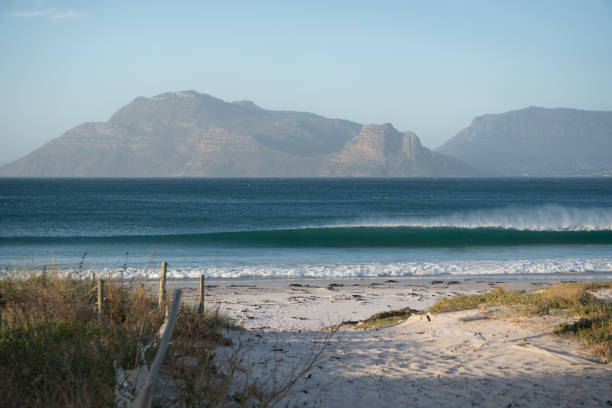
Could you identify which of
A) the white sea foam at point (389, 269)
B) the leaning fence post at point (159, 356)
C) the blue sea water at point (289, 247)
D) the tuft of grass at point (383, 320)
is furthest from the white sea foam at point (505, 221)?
the leaning fence post at point (159, 356)

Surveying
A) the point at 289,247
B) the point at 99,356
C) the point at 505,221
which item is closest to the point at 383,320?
the point at 99,356

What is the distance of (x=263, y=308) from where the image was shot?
13.2 m

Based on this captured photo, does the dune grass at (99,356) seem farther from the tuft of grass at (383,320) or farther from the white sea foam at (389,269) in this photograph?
the white sea foam at (389,269)

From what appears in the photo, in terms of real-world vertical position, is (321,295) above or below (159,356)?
below

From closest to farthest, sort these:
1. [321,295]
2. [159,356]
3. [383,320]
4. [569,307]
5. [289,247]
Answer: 1. [159,356]
2. [569,307]
3. [383,320]
4. [321,295]
5. [289,247]

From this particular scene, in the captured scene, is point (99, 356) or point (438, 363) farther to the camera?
point (438, 363)

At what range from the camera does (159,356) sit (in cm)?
322

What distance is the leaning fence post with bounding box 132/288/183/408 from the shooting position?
3191mm

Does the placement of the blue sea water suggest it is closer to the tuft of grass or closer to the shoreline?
the shoreline

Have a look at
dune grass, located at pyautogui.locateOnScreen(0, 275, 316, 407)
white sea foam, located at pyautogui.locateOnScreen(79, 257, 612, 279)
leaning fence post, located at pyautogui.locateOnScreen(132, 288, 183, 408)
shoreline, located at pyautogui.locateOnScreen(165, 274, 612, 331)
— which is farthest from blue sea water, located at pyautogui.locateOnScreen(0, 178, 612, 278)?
leaning fence post, located at pyautogui.locateOnScreen(132, 288, 183, 408)

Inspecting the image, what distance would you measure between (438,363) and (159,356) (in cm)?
522

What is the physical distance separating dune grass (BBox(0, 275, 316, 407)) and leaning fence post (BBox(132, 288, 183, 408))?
0.37m

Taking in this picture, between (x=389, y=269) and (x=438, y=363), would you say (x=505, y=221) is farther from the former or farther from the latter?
(x=438, y=363)

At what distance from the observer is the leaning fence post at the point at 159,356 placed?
126 inches
